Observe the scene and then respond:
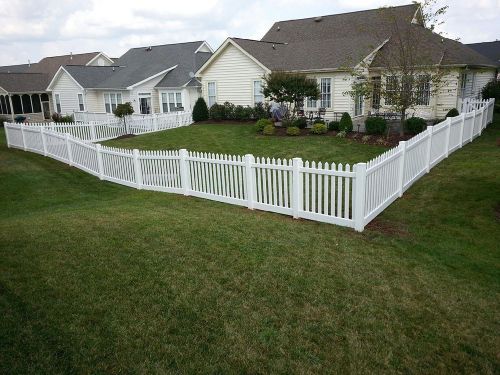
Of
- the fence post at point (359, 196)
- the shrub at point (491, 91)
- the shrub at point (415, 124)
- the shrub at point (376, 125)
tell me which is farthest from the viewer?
the shrub at point (491, 91)

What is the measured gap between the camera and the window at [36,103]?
39906mm

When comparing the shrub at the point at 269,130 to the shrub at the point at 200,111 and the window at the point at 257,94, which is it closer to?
the window at the point at 257,94

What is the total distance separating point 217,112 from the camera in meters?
26.3

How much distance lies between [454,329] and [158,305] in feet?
10.9

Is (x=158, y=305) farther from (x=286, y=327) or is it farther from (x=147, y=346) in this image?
(x=286, y=327)

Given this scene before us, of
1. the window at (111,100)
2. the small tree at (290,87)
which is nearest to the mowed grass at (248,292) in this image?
the small tree at (290,87)

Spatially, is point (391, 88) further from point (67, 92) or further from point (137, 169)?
point (67, 92)

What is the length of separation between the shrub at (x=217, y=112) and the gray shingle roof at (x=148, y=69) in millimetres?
4869

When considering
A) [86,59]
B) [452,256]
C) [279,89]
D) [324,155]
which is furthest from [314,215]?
[86,59]

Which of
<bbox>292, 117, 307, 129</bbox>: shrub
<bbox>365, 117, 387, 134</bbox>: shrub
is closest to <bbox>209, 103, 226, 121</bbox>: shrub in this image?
<bbox>292, 117, 307, 129</bbox>: shrub

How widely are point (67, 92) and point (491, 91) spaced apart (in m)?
32.0

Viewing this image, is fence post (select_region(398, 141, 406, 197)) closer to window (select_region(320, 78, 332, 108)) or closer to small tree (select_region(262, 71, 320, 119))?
small tree (select_region(262, 71, 320, 119))

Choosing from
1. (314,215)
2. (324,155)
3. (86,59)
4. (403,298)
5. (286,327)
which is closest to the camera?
(286,327)

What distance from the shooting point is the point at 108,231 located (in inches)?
283
